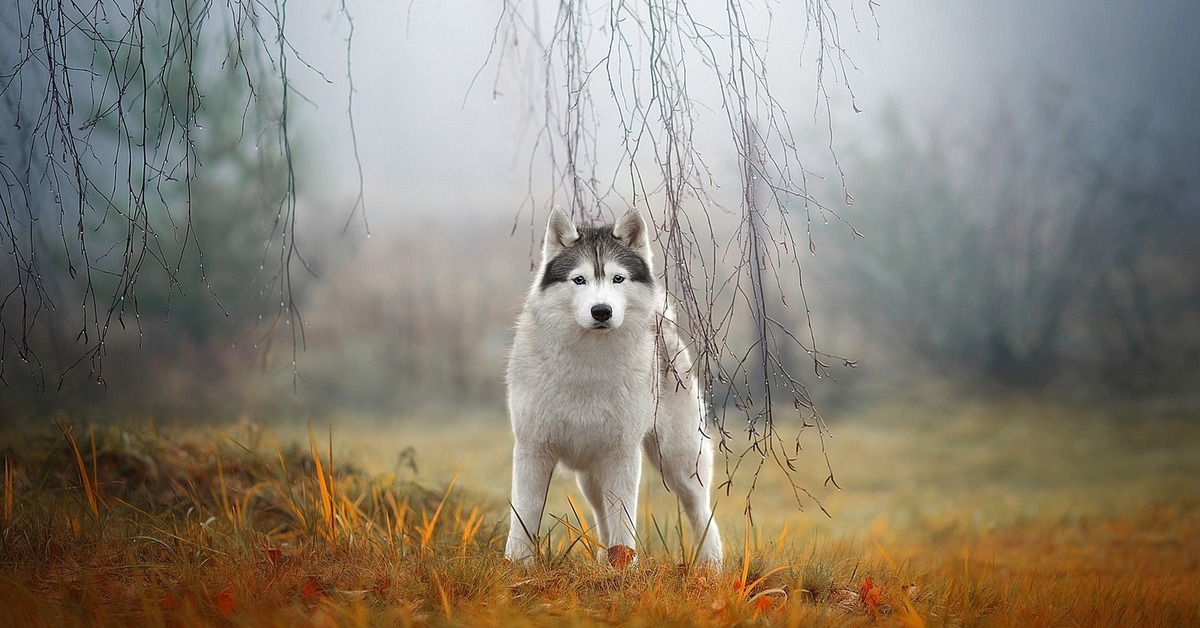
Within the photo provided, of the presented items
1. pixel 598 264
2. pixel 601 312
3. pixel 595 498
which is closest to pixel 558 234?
pixel 598 264

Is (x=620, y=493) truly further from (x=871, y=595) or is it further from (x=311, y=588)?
(x=311, y=588)

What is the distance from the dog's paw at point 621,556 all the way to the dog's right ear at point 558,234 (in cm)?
120

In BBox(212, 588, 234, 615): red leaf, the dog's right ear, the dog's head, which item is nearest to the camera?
BBox(212, 588, 234, 615): red leaf

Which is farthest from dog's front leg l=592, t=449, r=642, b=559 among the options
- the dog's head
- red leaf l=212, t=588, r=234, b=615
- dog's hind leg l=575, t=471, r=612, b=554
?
red leaf l=212, t=588, r=234, b=615

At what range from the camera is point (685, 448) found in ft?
13.0

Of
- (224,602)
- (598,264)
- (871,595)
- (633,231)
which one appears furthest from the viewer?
(633,231)

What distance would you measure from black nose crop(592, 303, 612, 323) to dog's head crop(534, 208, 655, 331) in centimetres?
8

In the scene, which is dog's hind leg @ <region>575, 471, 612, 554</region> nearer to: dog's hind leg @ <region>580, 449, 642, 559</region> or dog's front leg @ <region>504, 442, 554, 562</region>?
dog's hind leg @ <region>580, 449, 642, 559</region>

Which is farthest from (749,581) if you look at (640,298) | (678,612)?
(640,298)

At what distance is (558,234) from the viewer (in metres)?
3.62

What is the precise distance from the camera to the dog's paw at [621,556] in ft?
10.3

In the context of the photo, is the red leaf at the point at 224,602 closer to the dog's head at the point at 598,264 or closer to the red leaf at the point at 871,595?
the dog's head at the point at 598,264

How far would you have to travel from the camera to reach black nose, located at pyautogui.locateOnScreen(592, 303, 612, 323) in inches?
128

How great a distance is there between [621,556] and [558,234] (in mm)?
1303
